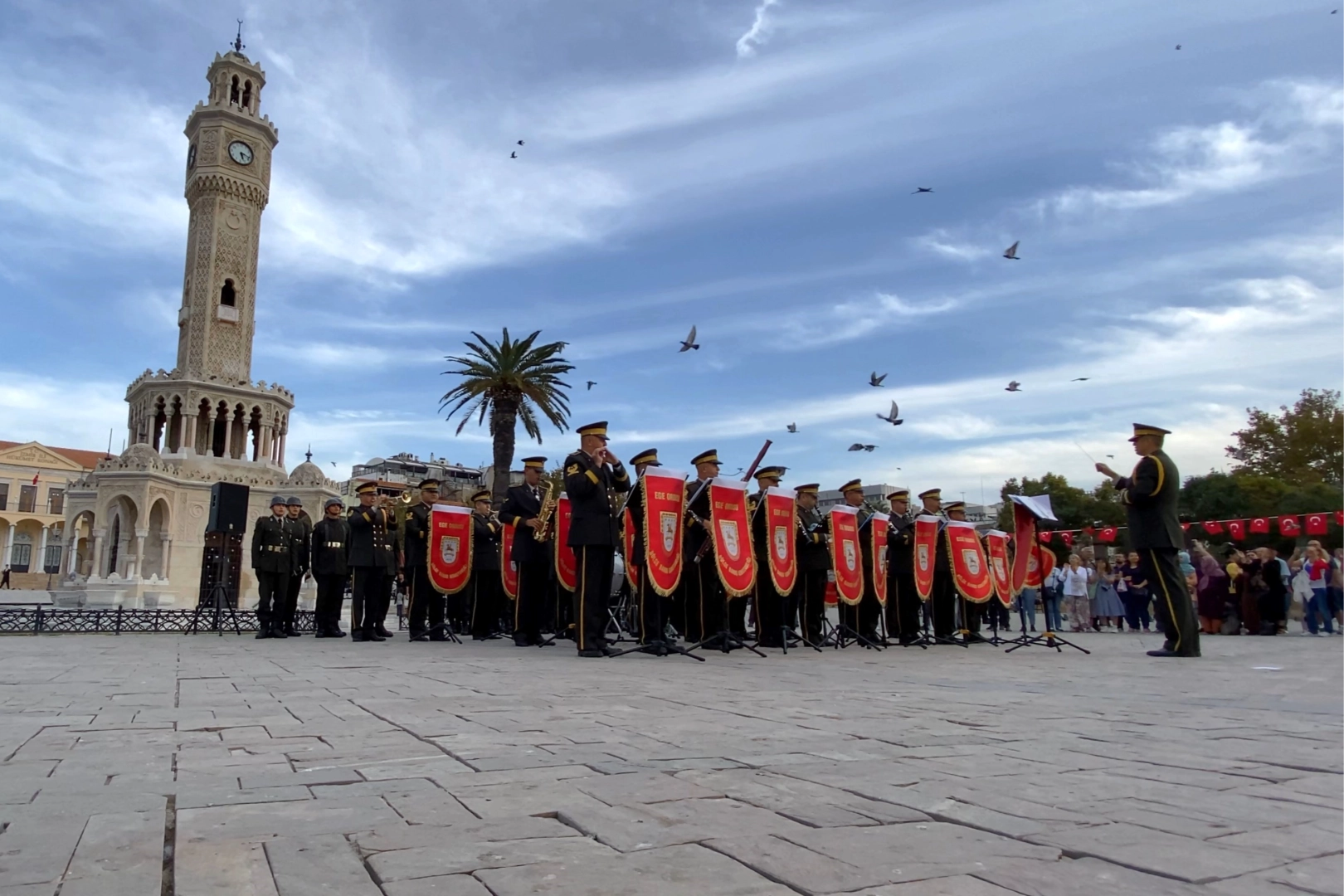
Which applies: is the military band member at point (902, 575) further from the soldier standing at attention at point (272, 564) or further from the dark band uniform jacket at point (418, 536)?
the soldier standing at attention at point (272, 564)

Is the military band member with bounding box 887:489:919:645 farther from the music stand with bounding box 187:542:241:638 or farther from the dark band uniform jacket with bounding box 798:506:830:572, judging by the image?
the music stand with bounding box 187:542:241:638

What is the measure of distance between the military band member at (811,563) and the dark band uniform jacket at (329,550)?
19.9ft

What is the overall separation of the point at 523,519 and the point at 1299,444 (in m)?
43.0

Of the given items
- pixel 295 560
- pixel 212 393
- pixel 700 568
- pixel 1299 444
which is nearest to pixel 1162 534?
pixel 700 568

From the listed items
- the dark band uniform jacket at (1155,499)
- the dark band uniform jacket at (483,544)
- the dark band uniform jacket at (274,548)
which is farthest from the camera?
the dark band uniform jacket at (274,548)

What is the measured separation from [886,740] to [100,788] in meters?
2.74

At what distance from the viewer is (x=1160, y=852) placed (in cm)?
213

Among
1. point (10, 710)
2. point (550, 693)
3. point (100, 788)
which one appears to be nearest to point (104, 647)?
point (10, 710)

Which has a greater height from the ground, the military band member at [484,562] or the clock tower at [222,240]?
the clock tower at [222,240]

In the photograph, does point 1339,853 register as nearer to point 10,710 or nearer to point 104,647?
point 10,710

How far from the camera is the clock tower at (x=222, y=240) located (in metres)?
51.0

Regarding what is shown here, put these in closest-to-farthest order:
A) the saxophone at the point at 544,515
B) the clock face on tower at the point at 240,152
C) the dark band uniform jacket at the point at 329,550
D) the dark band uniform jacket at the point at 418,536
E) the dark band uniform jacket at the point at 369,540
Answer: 1. the saxophone at the point at 544,515
2. the dark band uniform jacket at the point at 369,540
3. the dark band uniform jacket at the point at 418,536
4. the dark band uniform jacket at the point at 329,550
5. the clock face on tower at the point at 240,152

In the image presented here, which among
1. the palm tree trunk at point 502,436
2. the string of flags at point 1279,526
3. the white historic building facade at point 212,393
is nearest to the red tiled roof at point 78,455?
the white historic building facade at point 212,393

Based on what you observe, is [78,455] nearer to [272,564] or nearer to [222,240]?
[222,240]
